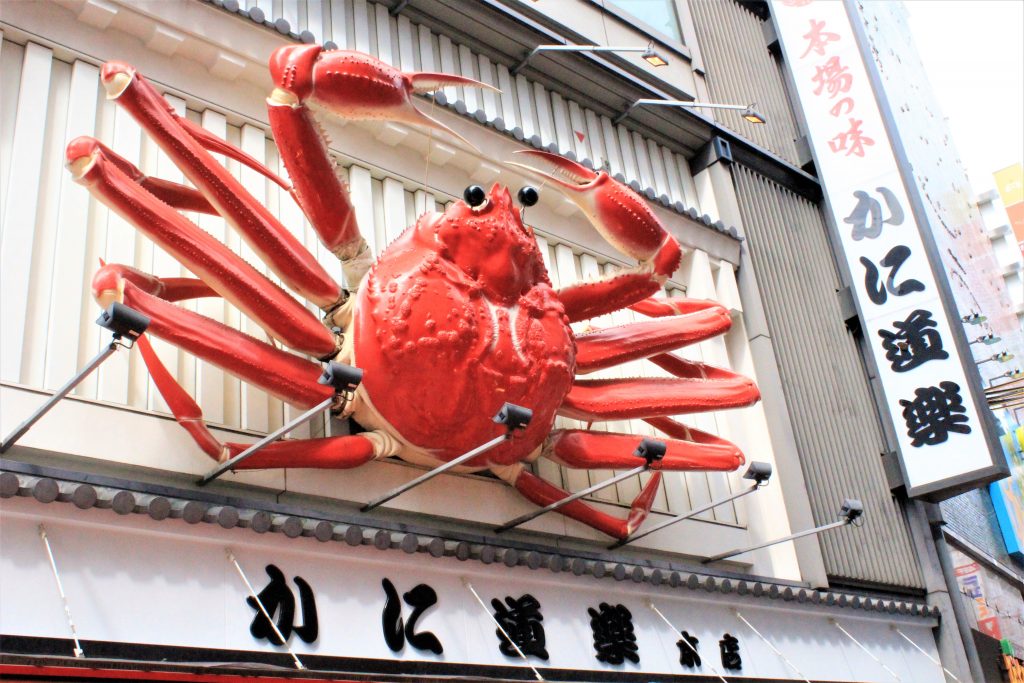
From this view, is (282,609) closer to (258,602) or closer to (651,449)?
(258,602)

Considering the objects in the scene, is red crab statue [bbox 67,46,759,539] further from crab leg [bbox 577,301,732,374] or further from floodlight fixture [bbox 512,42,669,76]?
floodlight fixture [bbox 512,42,669,76]

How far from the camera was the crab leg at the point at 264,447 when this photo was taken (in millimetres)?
4566

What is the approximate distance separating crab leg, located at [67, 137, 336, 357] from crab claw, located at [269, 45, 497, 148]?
0.69m

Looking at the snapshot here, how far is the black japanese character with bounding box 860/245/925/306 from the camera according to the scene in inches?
362

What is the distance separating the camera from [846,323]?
9773 millimetres

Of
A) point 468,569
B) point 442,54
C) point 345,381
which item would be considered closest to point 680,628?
point 468,569

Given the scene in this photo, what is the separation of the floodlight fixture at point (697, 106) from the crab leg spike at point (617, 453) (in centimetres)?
347

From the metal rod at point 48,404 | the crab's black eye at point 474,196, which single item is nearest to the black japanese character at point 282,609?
the metal rod at point 48,404

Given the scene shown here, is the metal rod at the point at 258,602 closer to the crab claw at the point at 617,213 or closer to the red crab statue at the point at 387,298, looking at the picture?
the red crab statue at the point at 387,298

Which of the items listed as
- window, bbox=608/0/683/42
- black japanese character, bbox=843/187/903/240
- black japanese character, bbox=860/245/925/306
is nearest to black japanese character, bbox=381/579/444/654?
black japanese character, bbox=860/245/925/306

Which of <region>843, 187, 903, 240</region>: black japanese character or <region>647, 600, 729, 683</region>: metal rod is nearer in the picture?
<region>647, 600, 729, 683</region>: metal rod

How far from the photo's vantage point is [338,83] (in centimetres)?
464

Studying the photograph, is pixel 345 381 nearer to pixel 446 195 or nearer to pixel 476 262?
pixel 476 262

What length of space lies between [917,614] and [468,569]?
4.46 m
